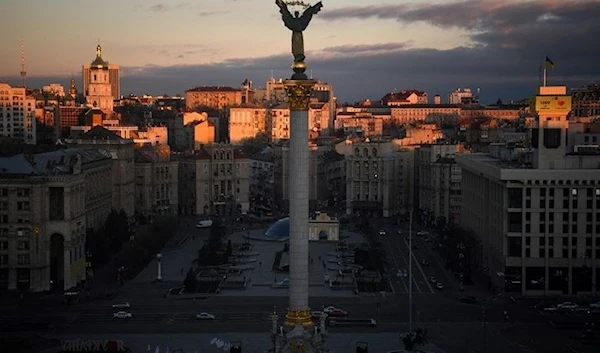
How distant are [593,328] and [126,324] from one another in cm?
2167

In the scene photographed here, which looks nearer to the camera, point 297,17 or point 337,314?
point 297,17

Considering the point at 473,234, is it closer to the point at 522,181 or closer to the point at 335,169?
the point at 522,181

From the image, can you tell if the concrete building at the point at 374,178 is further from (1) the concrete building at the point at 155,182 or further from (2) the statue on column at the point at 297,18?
(2) the statue on column at the point at 297,18

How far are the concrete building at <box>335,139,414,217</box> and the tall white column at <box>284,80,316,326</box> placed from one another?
64213 mm

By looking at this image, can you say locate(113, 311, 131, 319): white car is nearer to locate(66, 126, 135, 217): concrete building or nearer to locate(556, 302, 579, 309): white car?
locate(556, 302, 579, 309): white car

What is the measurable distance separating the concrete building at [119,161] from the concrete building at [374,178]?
22.5 m

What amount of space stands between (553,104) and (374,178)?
40.7 m

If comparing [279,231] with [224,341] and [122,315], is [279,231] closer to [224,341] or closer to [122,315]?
[122,315]

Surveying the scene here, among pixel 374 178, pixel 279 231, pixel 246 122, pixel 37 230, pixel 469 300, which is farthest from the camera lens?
pixel 246 122

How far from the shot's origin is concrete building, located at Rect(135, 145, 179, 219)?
304ft

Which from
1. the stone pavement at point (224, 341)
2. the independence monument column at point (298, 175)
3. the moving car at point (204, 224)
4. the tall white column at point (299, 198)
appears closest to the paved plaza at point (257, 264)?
the moving car at point (204, 224)

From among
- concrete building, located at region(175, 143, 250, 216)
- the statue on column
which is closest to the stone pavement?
the statue on column

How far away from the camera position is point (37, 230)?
58.4 m

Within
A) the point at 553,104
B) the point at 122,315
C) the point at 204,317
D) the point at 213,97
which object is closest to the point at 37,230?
the point at 122,315
